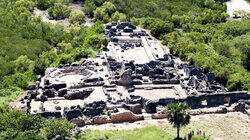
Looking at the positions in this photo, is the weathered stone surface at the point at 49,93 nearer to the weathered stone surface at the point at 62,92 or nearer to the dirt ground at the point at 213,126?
the weathered stone surface at the point at 62,92

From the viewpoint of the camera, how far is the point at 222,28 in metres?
122

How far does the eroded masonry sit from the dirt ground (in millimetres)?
1512

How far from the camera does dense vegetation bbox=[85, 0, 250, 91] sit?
87.9 meters

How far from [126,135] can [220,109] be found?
1938 centimetres

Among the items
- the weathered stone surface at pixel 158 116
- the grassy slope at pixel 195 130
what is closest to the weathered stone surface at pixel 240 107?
the grassy slope at pixel 195 130

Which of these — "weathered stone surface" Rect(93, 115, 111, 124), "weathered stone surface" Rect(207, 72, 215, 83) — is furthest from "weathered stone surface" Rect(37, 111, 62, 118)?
"weathered stone surface" Rect(207, 72, 215, 83)

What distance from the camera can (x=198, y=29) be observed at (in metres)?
120

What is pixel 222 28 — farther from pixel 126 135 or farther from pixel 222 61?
pixel 126 135

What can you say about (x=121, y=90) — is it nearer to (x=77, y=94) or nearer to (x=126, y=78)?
(x=126, y=78)

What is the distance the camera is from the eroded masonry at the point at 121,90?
210 feet

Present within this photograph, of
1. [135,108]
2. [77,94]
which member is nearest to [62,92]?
[77,94]

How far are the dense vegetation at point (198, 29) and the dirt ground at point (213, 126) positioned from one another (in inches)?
544

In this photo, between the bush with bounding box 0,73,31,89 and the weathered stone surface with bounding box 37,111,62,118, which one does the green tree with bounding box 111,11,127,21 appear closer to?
the bush with bounding box 0,73,31,89

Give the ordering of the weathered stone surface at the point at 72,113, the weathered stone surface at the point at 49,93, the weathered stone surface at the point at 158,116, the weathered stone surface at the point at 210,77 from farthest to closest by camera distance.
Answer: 1. the weathered stone surface at the point at 210,77
2. the weathered stone surface at the point at 49,93
3. the weathered stone surface at the point at 158,116
4. the weathered stone surface at the point at 72,113
